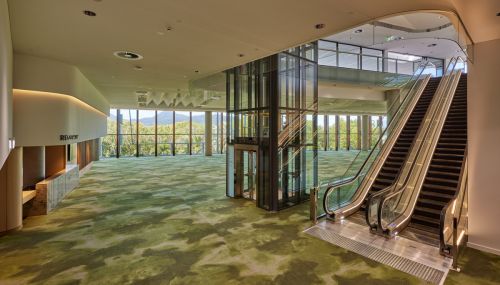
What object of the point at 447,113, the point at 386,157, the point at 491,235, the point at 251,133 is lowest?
the point at 491,235

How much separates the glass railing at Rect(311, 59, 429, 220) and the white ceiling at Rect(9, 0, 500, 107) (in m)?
3.64

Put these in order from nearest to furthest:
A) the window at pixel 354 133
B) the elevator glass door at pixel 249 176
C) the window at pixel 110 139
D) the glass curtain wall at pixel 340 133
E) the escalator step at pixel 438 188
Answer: the escalator step at pixel 438 188 → the elevator glass door at pixel 249 176 → the window at pixel 110 139 → the glass curtain wall at pixel 340 133 → the window at pixel 354 133

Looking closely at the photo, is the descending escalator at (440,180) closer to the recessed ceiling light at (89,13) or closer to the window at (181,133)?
→ the recessed ceiling light at (89,13)

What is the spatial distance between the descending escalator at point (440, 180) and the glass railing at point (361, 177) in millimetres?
1252

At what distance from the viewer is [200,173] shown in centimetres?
1275

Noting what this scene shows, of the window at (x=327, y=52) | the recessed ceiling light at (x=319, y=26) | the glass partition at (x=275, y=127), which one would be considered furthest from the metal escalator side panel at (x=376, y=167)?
the window at (x=327, y=52)

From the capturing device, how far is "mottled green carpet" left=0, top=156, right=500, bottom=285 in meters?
3.69

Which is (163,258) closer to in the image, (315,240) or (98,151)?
(315,240)

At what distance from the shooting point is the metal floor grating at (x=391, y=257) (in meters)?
3.77

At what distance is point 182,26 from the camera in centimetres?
397

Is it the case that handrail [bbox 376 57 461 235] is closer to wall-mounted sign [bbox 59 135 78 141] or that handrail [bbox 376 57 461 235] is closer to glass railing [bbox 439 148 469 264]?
glass railing [bbox 439 148 469 264]

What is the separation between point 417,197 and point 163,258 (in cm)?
563

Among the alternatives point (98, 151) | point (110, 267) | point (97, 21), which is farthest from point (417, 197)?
point (98, 151)

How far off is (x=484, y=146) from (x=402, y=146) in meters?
3.53
